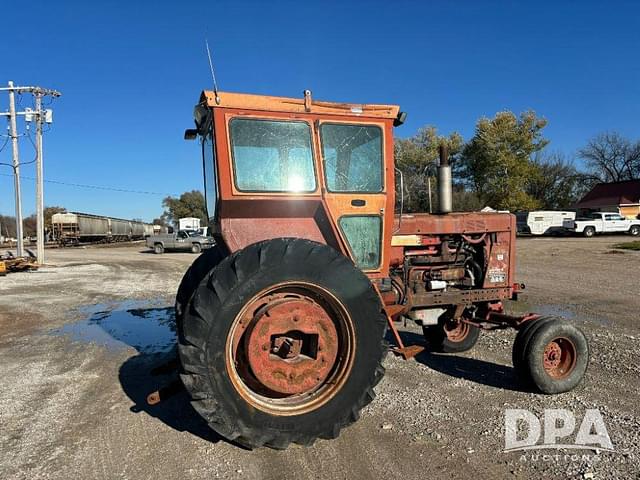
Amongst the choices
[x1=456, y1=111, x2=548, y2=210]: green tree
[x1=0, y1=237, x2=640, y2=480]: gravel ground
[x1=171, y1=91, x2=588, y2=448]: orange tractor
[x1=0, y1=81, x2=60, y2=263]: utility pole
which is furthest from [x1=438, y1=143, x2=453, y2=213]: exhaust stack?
[x1=456, y1=111, x2=548, y2=210]: green tree

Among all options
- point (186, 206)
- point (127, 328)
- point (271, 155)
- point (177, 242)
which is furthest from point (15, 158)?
point (186, 206)

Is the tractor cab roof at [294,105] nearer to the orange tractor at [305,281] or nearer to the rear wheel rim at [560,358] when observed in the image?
the orange tractor at [305,281]

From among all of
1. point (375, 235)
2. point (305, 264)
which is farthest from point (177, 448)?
point (375, 235)

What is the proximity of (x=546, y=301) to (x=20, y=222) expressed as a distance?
2271 centimetres

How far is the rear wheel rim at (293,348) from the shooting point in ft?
10.9

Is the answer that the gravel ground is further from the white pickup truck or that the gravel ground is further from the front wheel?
the white pickup truck

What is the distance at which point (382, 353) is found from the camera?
3395mm

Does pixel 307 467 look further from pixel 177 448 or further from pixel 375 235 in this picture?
pixel 375 235

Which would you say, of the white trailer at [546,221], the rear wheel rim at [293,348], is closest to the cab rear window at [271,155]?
the rear wheel rim at [293,348]

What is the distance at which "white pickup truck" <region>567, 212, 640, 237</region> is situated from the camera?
1326 inches

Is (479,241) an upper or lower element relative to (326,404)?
upper

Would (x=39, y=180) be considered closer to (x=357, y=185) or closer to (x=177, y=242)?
(x=177, y=242)

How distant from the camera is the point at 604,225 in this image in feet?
112

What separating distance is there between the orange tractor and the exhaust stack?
0.18m
